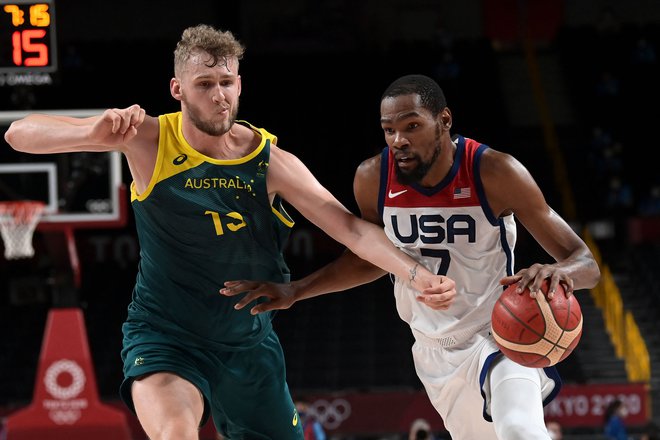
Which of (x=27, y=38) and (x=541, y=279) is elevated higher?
(x=27, y=38)

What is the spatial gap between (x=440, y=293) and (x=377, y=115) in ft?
56.1

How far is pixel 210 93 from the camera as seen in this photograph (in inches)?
188

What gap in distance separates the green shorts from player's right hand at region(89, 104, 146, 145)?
0.97m

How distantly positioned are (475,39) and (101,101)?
8.50 meters

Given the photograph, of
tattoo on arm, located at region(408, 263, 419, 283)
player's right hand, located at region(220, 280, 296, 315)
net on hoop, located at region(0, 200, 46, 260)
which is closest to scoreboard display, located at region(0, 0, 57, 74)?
net on hoop, located at region(0, 200, 46, 260)

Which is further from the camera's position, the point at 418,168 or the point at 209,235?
the point at 418,168

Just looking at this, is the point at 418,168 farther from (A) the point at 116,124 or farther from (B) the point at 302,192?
(A) the point at 116,124

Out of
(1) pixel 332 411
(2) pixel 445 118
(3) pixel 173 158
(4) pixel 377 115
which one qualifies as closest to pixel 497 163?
(2) pixel 445 118

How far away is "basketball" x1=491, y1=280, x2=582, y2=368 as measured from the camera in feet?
15.0

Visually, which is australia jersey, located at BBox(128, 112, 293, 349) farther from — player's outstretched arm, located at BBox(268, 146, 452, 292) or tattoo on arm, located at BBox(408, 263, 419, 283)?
tattoo on arm, located at BBox(408, 263, 419, 283)

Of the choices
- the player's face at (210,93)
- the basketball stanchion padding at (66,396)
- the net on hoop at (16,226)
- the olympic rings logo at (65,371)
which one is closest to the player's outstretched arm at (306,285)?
the player's face at (210,93)

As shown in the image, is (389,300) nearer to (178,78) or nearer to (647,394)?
(647,394)

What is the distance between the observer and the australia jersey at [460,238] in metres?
5.05

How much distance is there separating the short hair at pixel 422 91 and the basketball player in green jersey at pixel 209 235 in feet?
1.85
